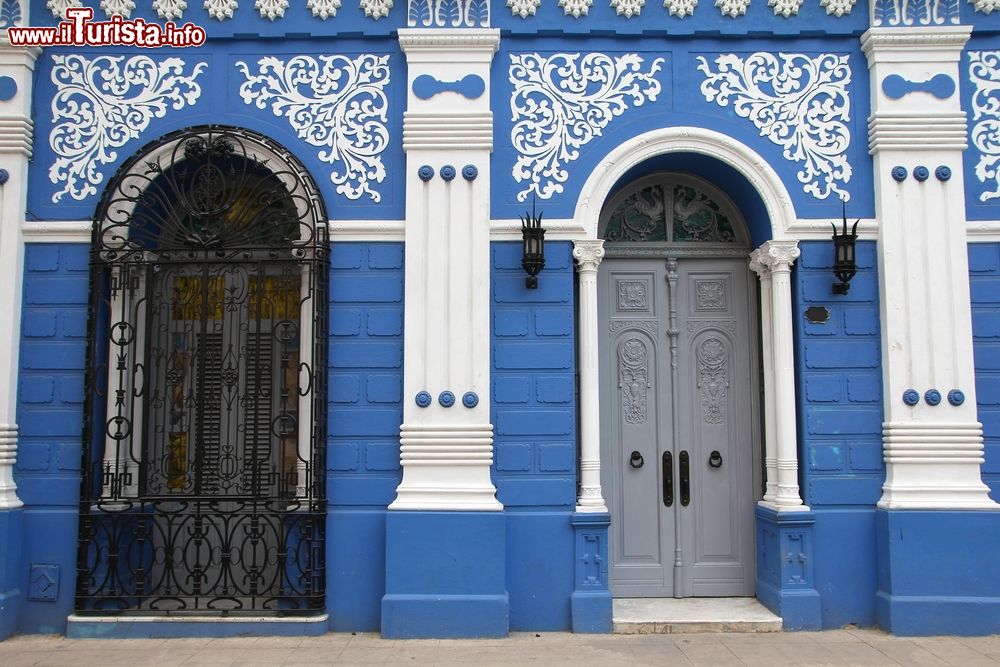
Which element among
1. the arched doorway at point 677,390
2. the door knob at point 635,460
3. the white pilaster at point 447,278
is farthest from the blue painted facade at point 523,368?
the door knob at point 635,460

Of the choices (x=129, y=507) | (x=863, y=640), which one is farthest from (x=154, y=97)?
(x=863, y=640)

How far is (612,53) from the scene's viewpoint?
6.58 meters

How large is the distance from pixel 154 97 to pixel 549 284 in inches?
141

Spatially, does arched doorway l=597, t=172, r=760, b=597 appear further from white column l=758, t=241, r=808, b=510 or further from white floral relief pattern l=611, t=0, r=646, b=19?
white floral relief pattern l=611, t=0, r=646, b=19

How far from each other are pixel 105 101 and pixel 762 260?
553 centimetres

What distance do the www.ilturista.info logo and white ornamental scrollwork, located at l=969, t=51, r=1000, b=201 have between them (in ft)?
20.7

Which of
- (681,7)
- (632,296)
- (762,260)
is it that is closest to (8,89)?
(632,296)

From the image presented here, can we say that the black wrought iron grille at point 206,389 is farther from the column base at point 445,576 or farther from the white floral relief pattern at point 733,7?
the white floral relief pattern at point 733,7

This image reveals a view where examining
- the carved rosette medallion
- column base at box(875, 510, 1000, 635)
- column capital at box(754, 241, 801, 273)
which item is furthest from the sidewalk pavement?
column capital at box(754, 241, 801, 273)

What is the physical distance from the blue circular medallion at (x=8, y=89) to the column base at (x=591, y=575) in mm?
5562

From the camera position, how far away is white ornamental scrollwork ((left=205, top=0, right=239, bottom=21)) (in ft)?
21.5

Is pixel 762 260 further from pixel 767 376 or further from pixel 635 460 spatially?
pixel 635 460

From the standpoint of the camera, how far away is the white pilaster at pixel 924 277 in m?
6.11

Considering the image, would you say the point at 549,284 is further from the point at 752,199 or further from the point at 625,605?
the point at 625,605
